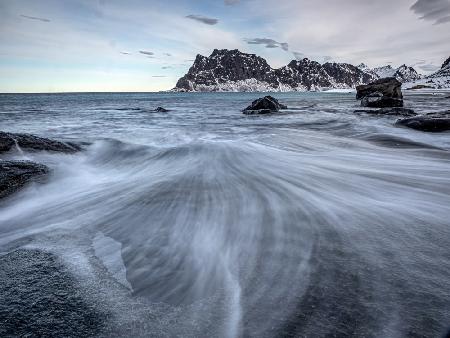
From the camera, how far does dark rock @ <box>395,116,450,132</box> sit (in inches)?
452

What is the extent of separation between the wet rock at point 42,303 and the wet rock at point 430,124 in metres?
13.1

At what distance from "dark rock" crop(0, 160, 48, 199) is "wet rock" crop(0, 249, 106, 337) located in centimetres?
241

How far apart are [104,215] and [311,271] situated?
2772 millimetres

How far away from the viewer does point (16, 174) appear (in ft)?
17.0

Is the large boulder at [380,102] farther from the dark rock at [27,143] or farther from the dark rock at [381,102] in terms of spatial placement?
the dark rock at [27,143]

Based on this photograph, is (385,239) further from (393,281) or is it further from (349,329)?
(349,329)

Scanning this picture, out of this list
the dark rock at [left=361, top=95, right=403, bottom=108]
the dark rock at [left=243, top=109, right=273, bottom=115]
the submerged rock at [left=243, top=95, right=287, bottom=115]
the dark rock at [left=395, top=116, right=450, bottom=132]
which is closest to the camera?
the dark rock at [left=395, top=116, right=450, bottom=132]

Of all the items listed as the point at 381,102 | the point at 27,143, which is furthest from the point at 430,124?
the point at 381,102

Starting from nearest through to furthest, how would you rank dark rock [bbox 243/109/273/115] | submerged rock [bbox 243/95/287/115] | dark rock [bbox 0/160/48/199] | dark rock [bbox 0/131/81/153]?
dark rock [bbox 0/160/48/199], dark rock [bbox 0/131/81/153], dark rock [bbox 243/109/273/115], submerged rock [bbox 243/95/287/115]

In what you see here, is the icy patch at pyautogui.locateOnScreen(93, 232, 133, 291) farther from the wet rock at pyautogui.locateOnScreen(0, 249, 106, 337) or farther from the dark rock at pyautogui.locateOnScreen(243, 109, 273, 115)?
the dark rock at pyautogui.locateOnScreen(243, 109, 273, 115)

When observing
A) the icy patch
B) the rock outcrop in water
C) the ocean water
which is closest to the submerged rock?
the rock outcrop in water

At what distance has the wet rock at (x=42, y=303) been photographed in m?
1.95

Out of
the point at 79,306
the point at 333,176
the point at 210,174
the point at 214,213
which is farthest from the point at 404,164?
the point at 79,306

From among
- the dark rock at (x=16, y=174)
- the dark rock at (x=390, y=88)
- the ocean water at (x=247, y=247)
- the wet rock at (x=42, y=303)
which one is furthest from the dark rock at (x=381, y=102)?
the wet rock at (x=42, y=303)
